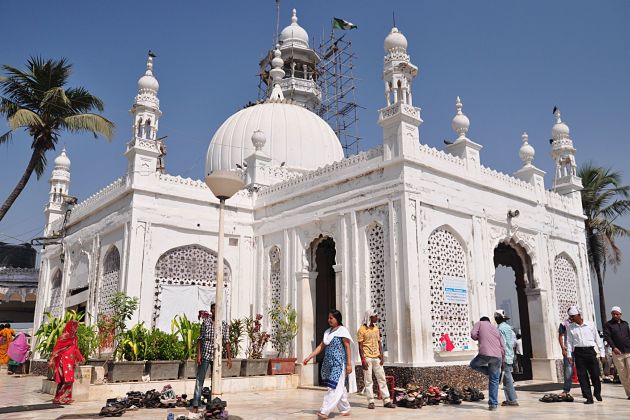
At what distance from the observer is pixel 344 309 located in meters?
12.2

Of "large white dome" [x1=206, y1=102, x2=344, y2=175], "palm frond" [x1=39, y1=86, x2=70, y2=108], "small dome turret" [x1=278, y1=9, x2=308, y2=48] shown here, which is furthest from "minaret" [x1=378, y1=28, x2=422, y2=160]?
"small dome turret" [x1=278, y1=9, x2=308, y2=48]

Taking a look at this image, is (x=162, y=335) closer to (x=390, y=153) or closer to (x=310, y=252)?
(x=310, y=252)

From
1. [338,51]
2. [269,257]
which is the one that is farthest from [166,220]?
[338,51]

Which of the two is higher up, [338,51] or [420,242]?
A: [338,51]

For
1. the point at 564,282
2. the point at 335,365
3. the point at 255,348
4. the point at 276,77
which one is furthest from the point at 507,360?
the point at 276,77

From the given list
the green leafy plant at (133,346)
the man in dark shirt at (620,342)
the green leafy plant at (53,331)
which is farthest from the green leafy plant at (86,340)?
the man in dark shirt at (620,342)

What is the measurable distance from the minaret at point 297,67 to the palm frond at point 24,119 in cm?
1521

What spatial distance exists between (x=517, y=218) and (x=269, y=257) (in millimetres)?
6368

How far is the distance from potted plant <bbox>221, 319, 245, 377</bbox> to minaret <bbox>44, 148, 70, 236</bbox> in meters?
8.36

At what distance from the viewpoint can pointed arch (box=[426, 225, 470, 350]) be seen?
450 inches

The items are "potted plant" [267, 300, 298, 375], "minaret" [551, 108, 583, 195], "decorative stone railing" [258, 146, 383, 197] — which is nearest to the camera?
"decorative stone railing" [258, 146, 383, 197]

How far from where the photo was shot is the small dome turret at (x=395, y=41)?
40.5ft

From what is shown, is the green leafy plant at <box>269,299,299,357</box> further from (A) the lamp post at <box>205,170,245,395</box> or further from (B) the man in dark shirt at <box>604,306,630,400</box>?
(B) the man in dark shirt at <box>604,306,630,400</box>

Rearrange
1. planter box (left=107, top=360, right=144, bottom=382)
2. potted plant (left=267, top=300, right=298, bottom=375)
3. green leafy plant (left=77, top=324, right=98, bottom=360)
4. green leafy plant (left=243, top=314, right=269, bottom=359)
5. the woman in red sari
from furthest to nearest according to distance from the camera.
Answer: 1. green leafy plant (left=243, top=314, right=269, bottom=359)
2. potted plant (left=267, top=300, right=298, bottom=375)
3. green leafy plant (left=77, top=324, right=98, bottom=360)
4. planter box (left=107, top=360, right=144, bottom=382)
5. the woman in red sari
